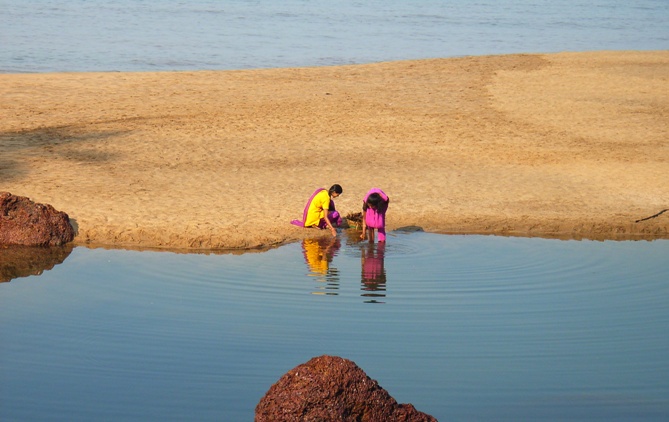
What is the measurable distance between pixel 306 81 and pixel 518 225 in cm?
1085

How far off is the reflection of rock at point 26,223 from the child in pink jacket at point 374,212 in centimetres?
415

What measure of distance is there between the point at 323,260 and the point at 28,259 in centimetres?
377

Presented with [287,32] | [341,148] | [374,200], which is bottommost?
[374,200]

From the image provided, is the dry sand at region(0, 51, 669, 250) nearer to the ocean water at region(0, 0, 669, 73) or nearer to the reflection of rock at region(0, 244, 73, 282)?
the reflection of rock at region(0, 244, 73, 282)

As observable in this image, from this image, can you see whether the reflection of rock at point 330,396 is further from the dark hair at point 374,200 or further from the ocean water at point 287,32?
the ocean water at point 287,32

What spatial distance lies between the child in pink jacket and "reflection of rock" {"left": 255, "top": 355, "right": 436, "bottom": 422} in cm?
633

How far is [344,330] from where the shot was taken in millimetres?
10125

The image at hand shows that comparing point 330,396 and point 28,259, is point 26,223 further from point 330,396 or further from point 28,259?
point 330,396

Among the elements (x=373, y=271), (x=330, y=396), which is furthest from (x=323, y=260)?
(x=330, y=396)

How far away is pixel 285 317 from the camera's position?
1048cm

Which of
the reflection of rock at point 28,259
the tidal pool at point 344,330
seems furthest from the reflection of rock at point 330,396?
the reflection of rock at point 28,259

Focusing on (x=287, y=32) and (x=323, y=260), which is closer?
(x=323, y=260)

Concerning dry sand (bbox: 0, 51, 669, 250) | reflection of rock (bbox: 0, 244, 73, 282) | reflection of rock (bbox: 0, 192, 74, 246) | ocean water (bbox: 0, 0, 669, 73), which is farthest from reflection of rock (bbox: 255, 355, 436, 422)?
ocean water (bbox: 0, 0, 669, 73)

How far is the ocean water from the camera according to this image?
34.8 m
